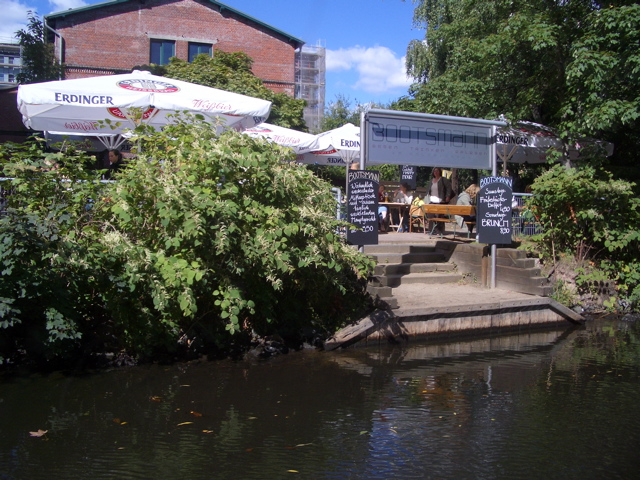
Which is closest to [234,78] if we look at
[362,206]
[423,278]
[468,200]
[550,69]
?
[550,69]

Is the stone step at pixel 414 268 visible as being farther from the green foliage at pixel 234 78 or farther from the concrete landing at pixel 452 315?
the green foliage at pixel 234 78

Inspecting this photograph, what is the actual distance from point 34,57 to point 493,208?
19.6 metres

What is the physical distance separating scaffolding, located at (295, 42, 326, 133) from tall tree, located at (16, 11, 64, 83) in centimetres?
3109

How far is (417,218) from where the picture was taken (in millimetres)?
15500

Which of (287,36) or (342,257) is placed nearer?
(342,257)

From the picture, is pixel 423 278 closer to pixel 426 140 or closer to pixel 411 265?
pixel 411 265

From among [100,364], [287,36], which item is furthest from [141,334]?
[287,36]

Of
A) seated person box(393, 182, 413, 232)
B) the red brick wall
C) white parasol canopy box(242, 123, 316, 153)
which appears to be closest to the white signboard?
seated person box(393, 182, 413, 232)

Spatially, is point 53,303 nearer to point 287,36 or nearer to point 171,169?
point 171,169

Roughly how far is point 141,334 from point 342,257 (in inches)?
101

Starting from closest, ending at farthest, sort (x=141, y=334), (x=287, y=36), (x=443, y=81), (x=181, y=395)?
(x=181, y=395) < (x=141, y=334) < (x=443, y=81) < (x=287, y=36)

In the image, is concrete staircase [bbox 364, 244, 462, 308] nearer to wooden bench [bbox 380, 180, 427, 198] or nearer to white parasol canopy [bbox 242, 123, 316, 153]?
white parasol canopy [bbox 242, 123, 316, 153]

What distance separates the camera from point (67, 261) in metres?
6.39

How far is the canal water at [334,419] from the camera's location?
14.9 ft
